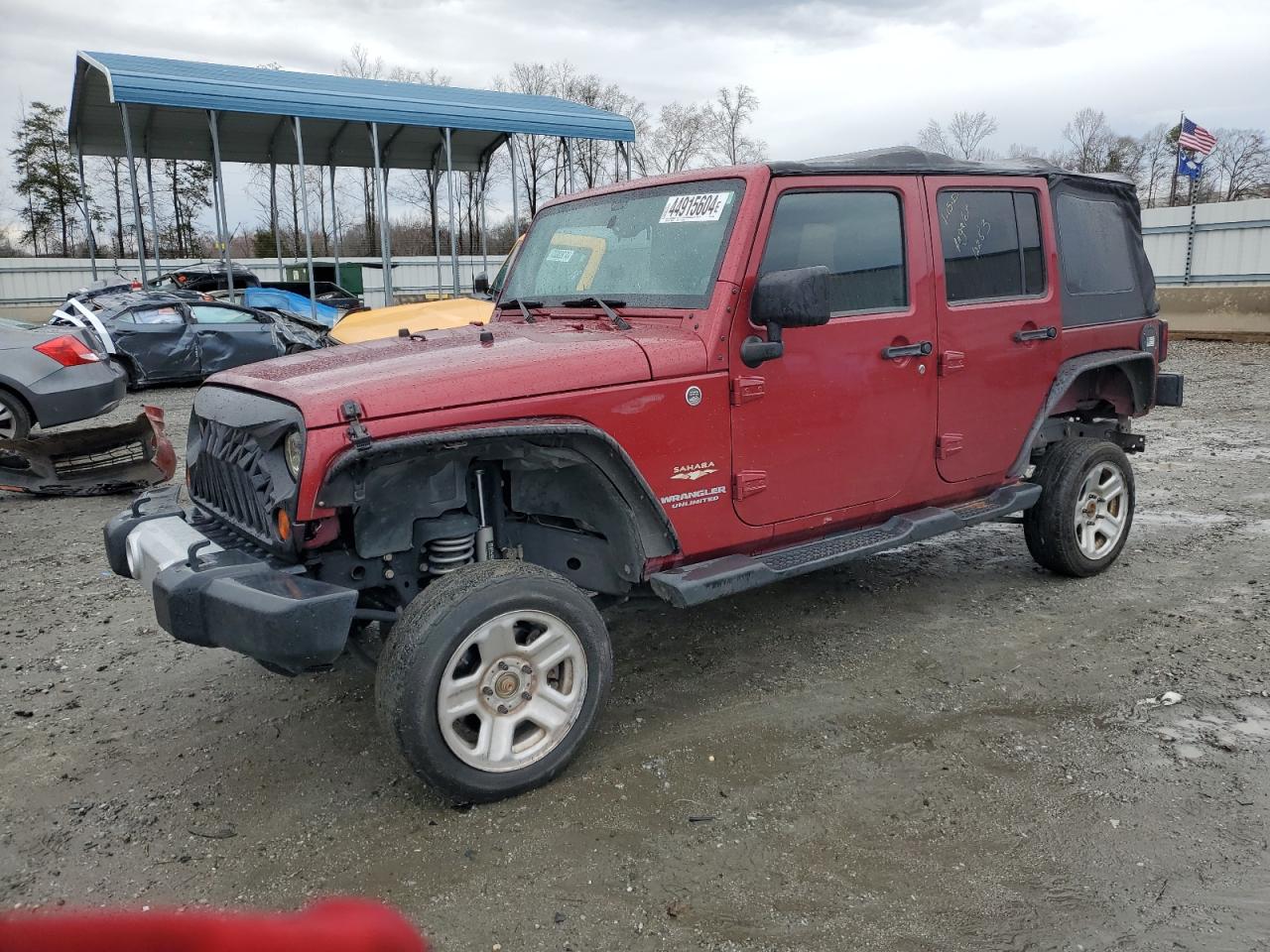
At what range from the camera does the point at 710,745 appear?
3545 millimetres

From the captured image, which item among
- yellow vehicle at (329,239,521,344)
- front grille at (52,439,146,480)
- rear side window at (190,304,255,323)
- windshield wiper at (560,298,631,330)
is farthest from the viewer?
rear side window at (190,304,255,323)

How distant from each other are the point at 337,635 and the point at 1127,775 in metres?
2.67

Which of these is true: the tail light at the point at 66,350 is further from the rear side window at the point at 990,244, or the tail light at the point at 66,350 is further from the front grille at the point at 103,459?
the rear side window at the point at 990,244

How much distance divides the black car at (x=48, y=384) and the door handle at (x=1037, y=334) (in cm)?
767

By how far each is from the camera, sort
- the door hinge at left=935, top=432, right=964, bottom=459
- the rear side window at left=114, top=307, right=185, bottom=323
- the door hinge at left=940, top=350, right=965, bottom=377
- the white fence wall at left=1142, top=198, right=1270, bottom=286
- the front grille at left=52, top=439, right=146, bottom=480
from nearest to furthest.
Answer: the door hinge at left=940, top=350, right=965, bottom=377
the door hinge at left=935, top=432, right=964, bottom=459
the front grille at left=52, top=439, right=146, bottom=480
the rear side window at left=114, top=307, right=185, bottom=323
the white fence wall at left=1142, top=198, right=1270, bottom=286

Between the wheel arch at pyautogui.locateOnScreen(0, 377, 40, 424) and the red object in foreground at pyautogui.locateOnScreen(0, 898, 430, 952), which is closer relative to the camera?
the red object in foreground at pyautogui.locateOnScreen(0, 898, 430, 952)

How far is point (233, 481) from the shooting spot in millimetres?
3404

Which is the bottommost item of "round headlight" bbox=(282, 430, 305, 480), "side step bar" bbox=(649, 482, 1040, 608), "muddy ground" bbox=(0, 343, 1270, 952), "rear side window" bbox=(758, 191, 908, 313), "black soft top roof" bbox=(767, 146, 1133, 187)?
"muddy ground" bbox=(0, 343, 1270, 952)

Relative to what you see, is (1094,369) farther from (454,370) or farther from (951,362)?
(454,370)

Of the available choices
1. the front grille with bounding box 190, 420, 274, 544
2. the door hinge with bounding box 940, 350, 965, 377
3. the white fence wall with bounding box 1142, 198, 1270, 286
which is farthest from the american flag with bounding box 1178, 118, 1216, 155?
the front grille with bounding box 190, 420, 274, 544

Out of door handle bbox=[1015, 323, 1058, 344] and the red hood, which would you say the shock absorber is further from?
door handle bbox=[1015, 323, 1058, 344]

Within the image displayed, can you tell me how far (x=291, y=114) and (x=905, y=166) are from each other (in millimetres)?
15525

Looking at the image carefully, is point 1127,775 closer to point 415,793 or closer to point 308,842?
point 415,793

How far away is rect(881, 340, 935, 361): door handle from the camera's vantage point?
13.4 feet
